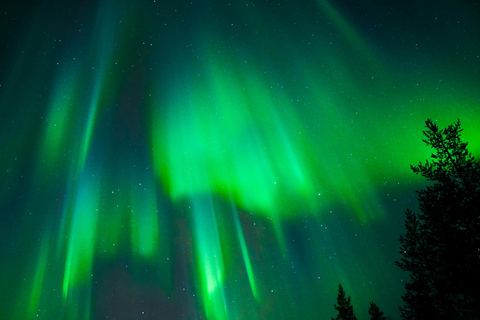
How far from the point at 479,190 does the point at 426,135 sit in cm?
233

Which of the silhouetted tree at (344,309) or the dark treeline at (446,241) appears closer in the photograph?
the dark treeline at (446,241)

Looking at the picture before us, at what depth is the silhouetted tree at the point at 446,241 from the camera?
7531 mm

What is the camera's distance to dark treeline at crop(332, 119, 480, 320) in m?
7.53

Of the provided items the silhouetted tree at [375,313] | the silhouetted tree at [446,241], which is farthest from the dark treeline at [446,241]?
the silhouetted tree at [375,313]

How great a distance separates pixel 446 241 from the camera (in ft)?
26.1

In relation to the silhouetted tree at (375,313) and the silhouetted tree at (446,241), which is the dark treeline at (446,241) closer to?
the silhouetted tree at (446,241)


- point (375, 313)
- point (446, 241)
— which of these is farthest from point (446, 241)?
point (375, 313)

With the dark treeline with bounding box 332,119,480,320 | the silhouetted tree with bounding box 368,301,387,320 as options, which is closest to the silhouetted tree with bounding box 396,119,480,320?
the dark treeline with bounding box 332,119,480,320

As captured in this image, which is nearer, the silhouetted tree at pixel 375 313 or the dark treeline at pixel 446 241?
the dark treeline at pixel 446 241

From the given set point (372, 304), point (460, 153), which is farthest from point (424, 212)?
point (372, 304)

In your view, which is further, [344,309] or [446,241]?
[344,309]

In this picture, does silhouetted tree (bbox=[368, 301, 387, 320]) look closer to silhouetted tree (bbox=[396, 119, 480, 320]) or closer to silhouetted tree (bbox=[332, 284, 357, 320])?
silhouetted tree (bbox=[332, 284, 357, 320])

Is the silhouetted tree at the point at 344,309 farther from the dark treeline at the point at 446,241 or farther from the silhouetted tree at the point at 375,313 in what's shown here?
the dark treeline at the point at 446,241

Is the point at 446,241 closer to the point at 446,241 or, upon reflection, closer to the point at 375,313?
the point at 446,241
